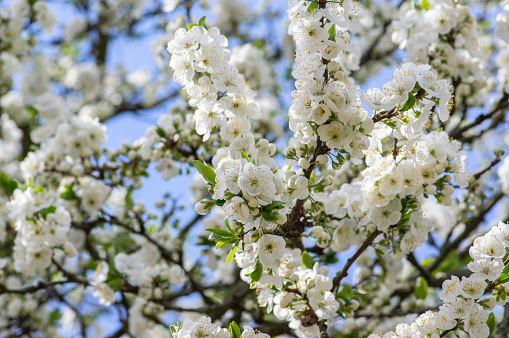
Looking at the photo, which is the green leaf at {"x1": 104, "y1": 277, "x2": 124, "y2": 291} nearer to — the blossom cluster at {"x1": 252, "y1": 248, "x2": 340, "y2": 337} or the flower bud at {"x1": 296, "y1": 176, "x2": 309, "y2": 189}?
the blossom cluster at {"x1": 252, "y1": 248, "x2": 340, "y2": 337}

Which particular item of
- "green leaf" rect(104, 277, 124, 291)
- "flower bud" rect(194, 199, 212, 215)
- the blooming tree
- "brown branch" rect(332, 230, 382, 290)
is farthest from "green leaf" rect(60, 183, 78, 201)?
"brown branch" rect(332, 230, 382, 290)

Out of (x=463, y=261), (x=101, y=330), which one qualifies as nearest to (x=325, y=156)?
(x=463, y=261)

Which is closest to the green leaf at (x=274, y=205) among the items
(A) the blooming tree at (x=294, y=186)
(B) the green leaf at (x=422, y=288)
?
(A) the blooming tree at (x=294, y=186)

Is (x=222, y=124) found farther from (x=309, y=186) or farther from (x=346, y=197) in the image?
(x=346, y=197)

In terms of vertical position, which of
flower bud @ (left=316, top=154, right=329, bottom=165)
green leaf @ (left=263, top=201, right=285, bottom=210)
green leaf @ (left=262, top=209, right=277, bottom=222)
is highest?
flower bud @ (left=316, top=154, right=329, bottom=165)

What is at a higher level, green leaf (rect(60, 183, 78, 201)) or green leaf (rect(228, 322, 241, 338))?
green leaf (rect(60, 183, 78, 201))

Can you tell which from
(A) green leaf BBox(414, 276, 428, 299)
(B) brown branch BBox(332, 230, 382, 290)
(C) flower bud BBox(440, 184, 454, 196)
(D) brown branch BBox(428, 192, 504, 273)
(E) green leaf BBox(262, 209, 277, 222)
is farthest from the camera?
(D) brown branch BBox(428, 192, 504, 273)

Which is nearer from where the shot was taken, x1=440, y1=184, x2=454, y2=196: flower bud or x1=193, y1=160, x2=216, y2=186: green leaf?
x1=193, y1=160, x2=216, y2=186: green leaf

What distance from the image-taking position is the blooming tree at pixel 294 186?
1948 mm

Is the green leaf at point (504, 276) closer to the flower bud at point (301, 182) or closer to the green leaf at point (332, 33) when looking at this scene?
the flower bud at point (301, 182)

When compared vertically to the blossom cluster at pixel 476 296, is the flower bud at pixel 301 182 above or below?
above

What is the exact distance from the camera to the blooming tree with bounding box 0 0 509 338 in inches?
76.7

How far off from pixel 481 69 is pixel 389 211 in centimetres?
182

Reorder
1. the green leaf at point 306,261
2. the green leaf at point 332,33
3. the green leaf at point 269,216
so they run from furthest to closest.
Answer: the green leaf at point 306,261
the green leaf at point 332,33
the green leaf at point 269,216
